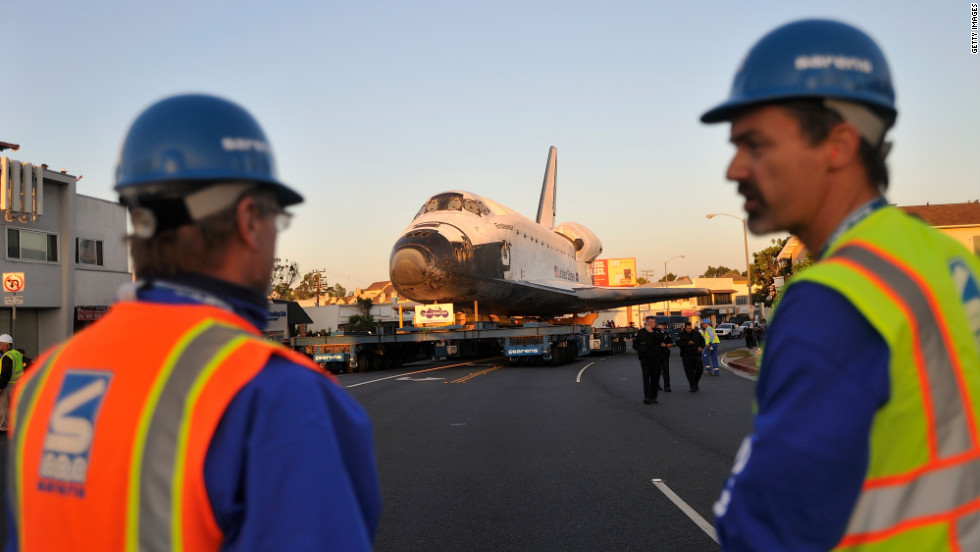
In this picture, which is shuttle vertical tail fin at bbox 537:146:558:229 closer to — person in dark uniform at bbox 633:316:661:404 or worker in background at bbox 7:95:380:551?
person in dark uniform at bbox 633:316:661:404

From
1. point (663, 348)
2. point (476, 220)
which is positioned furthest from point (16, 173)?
point (663, 348)

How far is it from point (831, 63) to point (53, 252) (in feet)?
110

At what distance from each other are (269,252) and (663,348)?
1454 cm

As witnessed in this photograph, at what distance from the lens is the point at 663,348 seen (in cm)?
1558

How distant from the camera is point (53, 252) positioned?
29719mm

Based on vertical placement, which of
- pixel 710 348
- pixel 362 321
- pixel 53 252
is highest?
pixel 53 252

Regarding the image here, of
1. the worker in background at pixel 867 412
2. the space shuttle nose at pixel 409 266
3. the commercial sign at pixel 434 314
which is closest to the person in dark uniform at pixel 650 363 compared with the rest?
the space shuttle nose at pixel 409 266

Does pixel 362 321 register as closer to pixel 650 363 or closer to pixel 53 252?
pixel 53 252

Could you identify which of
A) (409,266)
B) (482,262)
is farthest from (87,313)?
(482,262)

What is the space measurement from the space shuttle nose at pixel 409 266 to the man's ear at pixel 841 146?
21.3m

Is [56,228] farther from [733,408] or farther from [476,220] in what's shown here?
[733,408]

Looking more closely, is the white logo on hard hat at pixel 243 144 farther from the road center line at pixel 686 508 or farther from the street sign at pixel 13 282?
the street sign at pixel 13 282

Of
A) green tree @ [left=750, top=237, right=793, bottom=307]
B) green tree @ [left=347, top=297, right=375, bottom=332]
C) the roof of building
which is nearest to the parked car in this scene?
green tree @ [left=750, top=237, right=793, bottom=307]

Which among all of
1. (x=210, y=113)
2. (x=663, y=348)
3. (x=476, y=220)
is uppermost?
(x=476, y=220)
